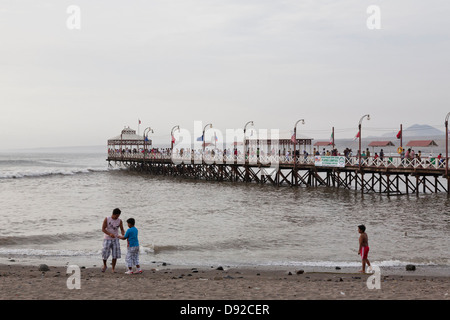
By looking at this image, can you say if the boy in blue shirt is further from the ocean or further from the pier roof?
the pier roof

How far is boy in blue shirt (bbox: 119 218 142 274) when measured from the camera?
9.60 m

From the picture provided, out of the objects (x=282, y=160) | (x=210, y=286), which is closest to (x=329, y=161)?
(x=282, y=160)

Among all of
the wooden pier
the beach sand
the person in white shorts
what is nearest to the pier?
the wooden pier

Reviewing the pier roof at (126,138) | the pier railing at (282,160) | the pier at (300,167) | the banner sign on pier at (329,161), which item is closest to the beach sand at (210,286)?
the pier railing at (282,160)

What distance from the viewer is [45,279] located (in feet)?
29.8

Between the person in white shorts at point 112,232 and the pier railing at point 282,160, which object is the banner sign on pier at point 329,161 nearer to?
the pier railing at point 282,160

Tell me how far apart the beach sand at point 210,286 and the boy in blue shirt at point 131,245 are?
28 cm

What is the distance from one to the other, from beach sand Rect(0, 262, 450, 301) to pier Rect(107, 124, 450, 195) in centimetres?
1903

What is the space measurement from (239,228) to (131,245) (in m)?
8.85

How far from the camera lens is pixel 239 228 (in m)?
18.1

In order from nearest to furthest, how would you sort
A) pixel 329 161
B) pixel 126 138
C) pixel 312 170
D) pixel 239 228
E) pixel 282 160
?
pixel 239 228, pixel 329 161, pixel 312 170, pixel 282 160, pixel 126 138

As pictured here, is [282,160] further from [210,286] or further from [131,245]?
[210,286]
